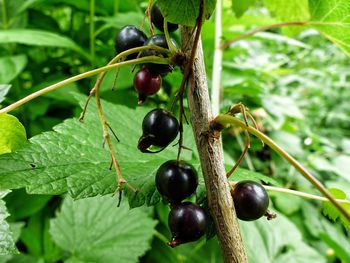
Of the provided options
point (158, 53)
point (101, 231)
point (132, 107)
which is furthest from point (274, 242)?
point (158, 53)

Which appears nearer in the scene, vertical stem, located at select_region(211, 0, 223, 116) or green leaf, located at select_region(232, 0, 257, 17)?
green leaf, located at select_region(232, 0, 257, 17)

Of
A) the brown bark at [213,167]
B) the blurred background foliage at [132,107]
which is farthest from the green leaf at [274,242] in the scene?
the brown bark at [213,167]

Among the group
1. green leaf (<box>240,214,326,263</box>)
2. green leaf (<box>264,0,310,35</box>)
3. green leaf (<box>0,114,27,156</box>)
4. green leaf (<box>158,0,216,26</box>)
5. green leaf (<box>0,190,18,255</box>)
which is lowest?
green leaf (<box>240,214,326,263</box>)

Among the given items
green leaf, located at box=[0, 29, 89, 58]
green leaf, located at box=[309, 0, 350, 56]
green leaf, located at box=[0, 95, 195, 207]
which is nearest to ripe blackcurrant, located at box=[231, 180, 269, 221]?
green leaf, located at box=[0, 95, 195, 207]

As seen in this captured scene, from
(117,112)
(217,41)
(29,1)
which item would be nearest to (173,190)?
(117,112)

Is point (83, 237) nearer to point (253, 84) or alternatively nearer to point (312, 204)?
point (253, 84)

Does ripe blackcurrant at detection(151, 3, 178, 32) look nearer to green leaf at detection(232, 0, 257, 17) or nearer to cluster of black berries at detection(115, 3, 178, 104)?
cluster of black berries at detection(115, 3, 178, 104)

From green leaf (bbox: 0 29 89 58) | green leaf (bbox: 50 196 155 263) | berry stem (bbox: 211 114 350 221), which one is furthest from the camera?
green leaf (bbox: 0 29 89 58)

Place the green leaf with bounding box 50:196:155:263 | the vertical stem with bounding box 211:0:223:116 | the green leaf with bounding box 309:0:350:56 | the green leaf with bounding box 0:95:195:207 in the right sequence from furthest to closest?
1. the green leaf with bounding box 50:196:155:263
2. the vertical stem with bounding box 211:0:223:116
3. the green leaf with bounding box 309:0:350:56
4. the green leaf with bounding box 0:95:195:207
